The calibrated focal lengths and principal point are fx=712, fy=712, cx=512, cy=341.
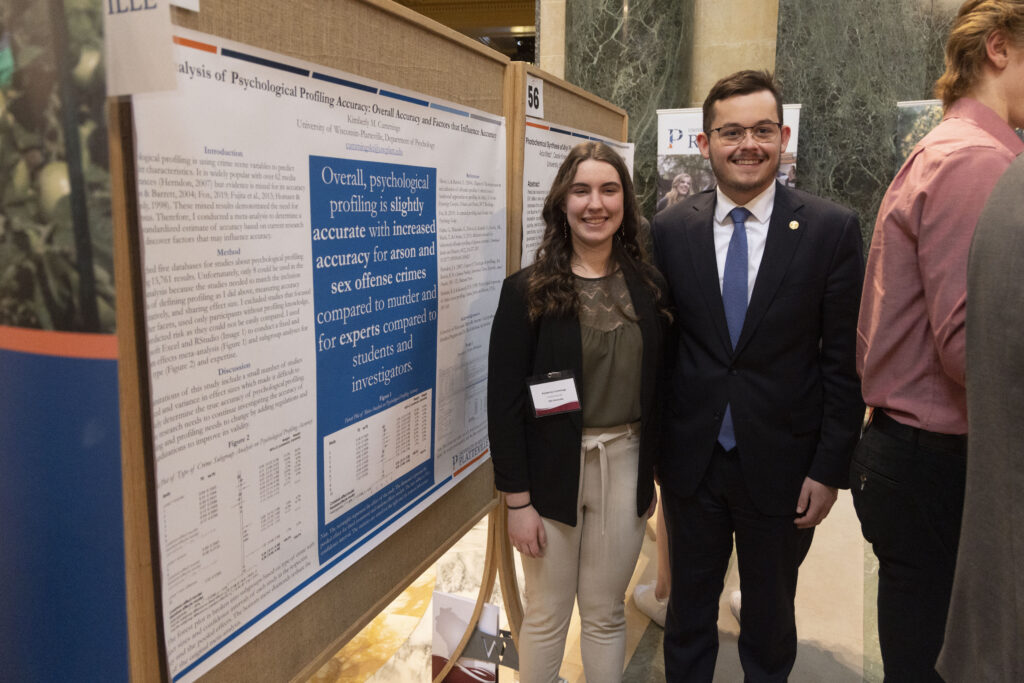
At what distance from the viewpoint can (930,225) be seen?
1.36 metres

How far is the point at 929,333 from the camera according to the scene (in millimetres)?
1433

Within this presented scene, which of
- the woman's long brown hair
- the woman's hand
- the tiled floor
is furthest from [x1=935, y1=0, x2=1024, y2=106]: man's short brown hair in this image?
the tiled floor

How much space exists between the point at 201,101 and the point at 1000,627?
4.04 ft

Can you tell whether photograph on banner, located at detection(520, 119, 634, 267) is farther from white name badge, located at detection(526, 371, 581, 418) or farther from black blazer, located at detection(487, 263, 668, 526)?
white name badge, located at detection(526, 371, 581, 418)

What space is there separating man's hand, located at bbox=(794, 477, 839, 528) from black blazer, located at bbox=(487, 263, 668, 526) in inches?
16.0

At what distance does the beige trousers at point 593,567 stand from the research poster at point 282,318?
0.40 meters

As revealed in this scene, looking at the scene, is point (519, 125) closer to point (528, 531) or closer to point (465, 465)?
point (465, 465)

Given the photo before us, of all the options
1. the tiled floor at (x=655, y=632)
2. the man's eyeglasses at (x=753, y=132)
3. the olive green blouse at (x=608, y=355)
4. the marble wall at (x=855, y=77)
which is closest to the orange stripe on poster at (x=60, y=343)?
the olive green blouse at (x=608, y=355)

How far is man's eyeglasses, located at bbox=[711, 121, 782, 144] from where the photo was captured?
1.72 metres

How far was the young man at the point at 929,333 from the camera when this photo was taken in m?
1.33

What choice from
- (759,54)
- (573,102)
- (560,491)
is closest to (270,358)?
(560,491)

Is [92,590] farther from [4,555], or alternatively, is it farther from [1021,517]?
[1021,517]

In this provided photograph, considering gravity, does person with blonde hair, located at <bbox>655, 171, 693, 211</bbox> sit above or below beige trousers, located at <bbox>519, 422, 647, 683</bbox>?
above

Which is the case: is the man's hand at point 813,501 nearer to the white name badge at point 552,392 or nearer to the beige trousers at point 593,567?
the beige trousers at point 593,567
